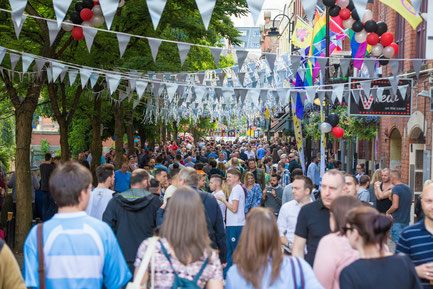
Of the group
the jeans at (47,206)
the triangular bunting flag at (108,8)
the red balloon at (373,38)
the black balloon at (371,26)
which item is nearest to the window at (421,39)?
the red balloon at (373,38)

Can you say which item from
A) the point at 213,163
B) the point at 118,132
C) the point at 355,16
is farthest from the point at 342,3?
the point at 118,132

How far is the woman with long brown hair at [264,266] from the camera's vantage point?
13.1 ft

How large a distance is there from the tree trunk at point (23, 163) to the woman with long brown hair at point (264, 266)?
9697mm

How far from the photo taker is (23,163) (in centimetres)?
1307

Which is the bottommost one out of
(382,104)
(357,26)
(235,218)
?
(235,218)

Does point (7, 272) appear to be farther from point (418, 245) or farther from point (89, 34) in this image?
point (89, 34)

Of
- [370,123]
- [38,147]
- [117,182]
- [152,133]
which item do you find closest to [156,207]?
[117,182]

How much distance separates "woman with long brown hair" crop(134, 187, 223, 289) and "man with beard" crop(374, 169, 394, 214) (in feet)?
25.9

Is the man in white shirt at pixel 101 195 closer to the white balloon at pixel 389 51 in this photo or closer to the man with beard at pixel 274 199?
the man with beard at pixel 274 199

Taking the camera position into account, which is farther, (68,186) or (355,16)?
(355,16)

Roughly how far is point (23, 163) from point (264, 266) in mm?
9936

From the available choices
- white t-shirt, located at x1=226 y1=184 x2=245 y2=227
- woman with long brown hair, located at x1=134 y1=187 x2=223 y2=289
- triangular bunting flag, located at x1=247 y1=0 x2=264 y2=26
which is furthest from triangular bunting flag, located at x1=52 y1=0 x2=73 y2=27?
woman with long brown hair, located at x1=134 y1=187 x2=223 y2=289

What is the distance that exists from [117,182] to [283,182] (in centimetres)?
357

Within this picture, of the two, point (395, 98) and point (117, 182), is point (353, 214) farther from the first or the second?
point (395, 98)
